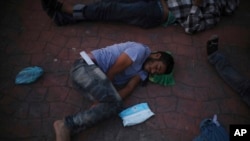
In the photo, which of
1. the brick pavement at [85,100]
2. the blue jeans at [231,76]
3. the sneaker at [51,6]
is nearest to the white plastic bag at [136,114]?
the brick pavement at [85,100]

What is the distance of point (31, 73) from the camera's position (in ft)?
11.6

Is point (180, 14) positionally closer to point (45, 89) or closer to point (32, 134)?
point (45, 89)

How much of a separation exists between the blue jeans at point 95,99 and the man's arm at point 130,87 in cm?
27

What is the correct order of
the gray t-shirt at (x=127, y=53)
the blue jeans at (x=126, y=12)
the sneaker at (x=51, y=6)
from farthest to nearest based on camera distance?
1. the blue jeans at (x=126, y=12)
2. the sneaker at (x=51, y=6)
3. the gray t-shirt at (x=127, y=53)

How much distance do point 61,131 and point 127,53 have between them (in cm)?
99

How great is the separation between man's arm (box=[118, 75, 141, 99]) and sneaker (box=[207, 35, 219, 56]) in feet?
3.10

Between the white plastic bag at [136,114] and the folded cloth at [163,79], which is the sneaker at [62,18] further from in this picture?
the white plastic bag at [136,114]

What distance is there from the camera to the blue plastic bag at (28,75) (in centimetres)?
349

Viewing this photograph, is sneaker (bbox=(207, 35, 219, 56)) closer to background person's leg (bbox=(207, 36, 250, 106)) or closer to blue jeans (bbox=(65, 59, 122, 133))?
background person's leg (bbox=(207, 36, 250, 106))

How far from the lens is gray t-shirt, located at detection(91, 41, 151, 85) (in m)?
3.29

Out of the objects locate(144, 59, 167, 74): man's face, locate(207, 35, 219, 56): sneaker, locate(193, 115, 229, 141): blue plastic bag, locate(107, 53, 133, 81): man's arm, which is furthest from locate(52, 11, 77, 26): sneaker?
locate(193, 115, 229, 141): blue plastic bag

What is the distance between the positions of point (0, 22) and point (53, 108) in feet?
5.32

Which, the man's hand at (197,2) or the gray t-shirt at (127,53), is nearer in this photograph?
the gray t-shirt at (127,53)

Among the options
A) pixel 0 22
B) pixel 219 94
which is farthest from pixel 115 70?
pixel 0 22
